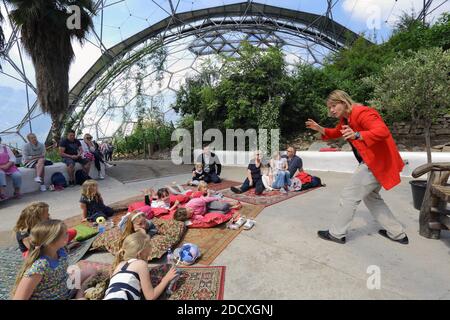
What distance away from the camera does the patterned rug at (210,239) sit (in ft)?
9.91

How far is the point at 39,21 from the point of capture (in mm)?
9148

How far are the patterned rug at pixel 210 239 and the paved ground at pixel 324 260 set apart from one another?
0.09m

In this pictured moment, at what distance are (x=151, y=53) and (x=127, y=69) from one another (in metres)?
2.97

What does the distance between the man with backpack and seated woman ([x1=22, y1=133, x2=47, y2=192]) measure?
54 cm

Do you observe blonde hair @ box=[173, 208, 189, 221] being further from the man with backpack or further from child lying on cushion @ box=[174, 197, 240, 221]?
the man with backpack

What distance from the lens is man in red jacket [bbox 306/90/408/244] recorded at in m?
2.71

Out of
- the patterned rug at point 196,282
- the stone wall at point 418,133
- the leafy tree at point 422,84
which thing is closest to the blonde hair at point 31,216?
the patterned rug at point 196,282

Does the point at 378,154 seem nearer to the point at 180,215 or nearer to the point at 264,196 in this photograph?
the point at 180,215

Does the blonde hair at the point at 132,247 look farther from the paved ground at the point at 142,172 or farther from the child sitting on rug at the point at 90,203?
the paved ground at the point at 142,172

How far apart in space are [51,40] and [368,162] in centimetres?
1121

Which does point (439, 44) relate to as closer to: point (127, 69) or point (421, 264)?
point (421, 264)

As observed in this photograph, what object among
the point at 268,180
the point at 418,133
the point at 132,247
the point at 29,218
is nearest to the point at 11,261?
the point at 29,218
